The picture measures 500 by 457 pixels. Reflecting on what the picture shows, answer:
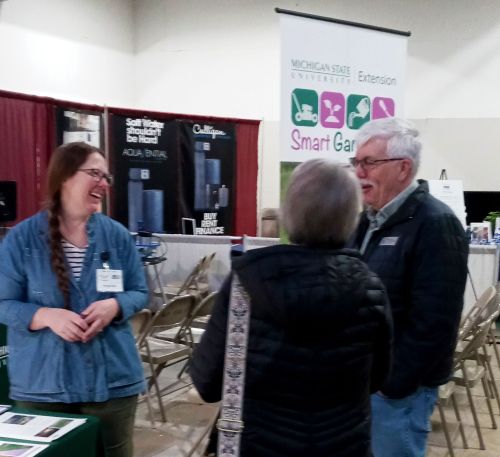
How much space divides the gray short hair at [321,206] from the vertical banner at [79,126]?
5833 millimetres

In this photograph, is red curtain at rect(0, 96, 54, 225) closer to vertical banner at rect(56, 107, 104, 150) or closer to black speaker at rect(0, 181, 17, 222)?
vertical banner at rect(56, 107, 104, 150)

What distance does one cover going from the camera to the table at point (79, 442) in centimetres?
158

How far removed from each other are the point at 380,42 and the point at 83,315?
2.85 meters

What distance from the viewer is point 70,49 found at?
773 centimetres

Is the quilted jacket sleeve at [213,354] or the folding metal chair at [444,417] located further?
the folding metal chair at [444,417]

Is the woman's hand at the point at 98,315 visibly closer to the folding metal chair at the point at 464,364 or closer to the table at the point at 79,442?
the table at the point at 79,442

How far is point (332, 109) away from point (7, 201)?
2283 millimetres

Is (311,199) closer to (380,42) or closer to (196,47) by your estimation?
(380,42)

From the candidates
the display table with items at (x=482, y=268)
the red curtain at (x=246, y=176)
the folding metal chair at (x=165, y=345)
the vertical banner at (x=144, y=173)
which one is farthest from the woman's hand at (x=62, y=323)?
the red curtain at (x=246, y=176)

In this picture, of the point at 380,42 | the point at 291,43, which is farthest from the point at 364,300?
the point at 380,42

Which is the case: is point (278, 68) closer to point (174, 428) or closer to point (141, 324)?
point (141, 324)

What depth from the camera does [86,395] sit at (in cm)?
191

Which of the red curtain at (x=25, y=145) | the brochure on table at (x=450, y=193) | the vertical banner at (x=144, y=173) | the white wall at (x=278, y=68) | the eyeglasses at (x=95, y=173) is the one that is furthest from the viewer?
the white wall at (x=278, y=68)

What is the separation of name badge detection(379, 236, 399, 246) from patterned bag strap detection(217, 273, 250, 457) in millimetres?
672
